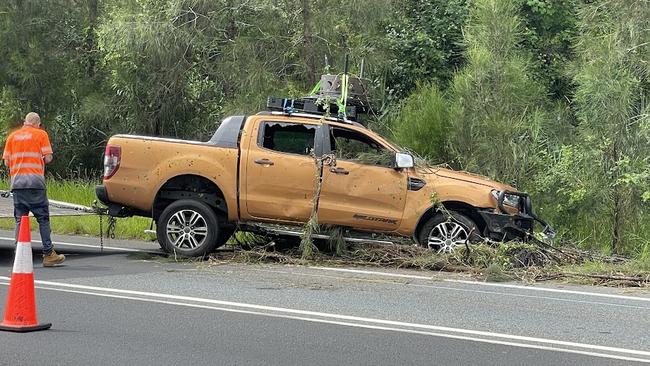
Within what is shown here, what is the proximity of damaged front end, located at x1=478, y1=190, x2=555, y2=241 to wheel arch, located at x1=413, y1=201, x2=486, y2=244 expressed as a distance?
11 centimetres

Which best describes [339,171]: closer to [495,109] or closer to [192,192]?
[192,192]

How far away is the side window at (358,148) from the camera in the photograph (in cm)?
1220

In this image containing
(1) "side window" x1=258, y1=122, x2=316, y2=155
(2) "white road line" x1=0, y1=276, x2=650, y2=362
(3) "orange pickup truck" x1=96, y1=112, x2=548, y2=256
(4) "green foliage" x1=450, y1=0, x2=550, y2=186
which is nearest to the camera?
(2) "white road line" x1=0, y1=276, x2=650, y2=362

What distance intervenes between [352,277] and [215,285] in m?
1.78

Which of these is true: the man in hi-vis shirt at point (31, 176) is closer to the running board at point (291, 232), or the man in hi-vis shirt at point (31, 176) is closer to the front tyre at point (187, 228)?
the front tyre at point (187, 228)

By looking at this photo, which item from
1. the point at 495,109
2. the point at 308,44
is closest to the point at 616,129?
the point at 495,109

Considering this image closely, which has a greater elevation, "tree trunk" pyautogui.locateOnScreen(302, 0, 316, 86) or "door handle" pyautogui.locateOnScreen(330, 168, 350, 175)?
"tree trunk" pyautogui.locateOnScreen(302, 0, 316, 86)

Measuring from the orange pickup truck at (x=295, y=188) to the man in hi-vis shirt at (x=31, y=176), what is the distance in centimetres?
110

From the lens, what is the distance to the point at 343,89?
44.4 feet

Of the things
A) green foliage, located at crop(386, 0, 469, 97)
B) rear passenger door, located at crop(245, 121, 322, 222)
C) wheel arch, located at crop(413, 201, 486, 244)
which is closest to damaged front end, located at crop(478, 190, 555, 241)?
wheel arch, located at crop(413, 201, 486, 244)

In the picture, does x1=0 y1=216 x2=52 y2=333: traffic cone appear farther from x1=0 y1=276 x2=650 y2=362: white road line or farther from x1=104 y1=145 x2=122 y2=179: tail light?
x1=104 y1=145 x2=122 y2=179: tail light

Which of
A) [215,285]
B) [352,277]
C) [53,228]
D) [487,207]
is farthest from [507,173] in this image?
[53,228]

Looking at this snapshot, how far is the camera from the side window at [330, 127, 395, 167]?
12195 millimetres

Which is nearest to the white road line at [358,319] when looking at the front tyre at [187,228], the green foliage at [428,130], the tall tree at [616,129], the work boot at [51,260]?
the work boot at [51,260]
